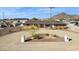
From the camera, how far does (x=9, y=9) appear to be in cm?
164

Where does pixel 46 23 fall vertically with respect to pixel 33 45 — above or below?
above

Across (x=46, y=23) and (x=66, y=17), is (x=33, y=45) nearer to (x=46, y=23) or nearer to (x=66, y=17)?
(x=46, y=23)

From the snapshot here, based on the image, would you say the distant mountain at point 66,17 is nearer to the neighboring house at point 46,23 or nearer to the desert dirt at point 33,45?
the neighboring house at point 46,23

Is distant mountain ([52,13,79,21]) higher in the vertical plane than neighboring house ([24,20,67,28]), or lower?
higher

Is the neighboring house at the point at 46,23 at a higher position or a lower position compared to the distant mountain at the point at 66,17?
lower

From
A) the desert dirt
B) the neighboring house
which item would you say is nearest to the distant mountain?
the neighboring house

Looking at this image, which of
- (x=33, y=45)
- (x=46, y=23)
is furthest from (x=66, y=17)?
(x=33, y=45)

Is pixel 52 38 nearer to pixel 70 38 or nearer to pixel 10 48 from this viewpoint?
pixel 70 38

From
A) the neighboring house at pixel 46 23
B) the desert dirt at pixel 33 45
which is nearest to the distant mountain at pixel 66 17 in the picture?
the neighboring house at pixel 46 23

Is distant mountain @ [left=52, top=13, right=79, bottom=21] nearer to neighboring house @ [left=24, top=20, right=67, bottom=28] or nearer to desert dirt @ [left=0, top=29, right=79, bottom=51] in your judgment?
neighboring house @ [left=24, top=20, right=67, bottom=28]

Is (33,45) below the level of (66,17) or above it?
below
